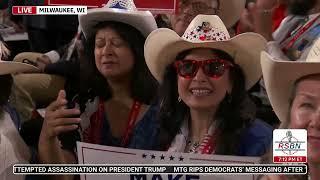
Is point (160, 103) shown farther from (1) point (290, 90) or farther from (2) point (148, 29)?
(1) point (290, 90)

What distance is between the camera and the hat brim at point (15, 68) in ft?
5.18

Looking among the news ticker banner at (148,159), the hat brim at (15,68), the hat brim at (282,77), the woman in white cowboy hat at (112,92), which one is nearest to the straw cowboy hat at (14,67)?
the hat brim at (15,68)

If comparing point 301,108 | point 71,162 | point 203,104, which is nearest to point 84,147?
point 71,162

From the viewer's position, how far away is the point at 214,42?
150 centimetres

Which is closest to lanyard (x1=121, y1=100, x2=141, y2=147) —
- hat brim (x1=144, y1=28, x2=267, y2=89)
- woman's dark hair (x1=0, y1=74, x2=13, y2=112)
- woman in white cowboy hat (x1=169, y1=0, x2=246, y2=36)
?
hat brim (x1=144, y1=28, x2=267, y2=89)

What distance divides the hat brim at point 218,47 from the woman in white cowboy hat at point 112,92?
3 centimetres

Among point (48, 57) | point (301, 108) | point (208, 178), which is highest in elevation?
point (48, 57)

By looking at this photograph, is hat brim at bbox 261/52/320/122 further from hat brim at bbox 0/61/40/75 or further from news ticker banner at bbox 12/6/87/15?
hat brim at bbox 0/61/40/75

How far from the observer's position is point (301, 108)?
146 centimetres

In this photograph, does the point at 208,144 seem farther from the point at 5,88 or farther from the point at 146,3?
the point at 5,88

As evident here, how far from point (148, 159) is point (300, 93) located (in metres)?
0.40

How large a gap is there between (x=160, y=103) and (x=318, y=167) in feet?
1.36

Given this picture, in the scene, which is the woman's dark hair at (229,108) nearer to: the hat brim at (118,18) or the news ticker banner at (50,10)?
the hat brim at (118,18)

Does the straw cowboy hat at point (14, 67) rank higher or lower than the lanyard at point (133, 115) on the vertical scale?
higher
